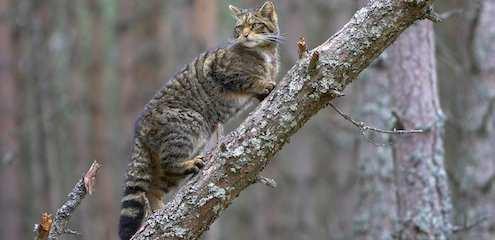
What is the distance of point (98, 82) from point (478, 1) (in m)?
5.98

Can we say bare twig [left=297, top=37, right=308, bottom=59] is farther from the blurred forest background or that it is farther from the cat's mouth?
the blurred forest background

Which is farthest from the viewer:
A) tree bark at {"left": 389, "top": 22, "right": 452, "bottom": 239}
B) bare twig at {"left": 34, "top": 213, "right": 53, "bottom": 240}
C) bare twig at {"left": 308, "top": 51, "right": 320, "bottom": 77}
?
tree bark at {"left": 389, "top": 22, "right": 452, "bottom": 239}

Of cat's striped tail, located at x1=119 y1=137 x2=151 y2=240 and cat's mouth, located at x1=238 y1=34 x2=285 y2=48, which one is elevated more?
cat's mouth, located at x1=238 y1=34 x2=285 y2=48

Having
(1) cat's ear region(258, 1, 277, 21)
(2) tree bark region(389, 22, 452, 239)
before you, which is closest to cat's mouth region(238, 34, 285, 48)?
(1) cat's ear region(258, 1, 277, 21)

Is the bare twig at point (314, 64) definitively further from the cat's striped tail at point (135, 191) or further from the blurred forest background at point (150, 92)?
the blurred forest background at point (150, 92)

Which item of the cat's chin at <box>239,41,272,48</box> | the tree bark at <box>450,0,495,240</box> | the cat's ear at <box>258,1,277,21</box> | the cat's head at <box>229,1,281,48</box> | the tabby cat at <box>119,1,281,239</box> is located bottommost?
the tabby cat at <box>119,1,281,239</box>

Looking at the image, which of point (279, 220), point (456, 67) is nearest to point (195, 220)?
point (456, 67)

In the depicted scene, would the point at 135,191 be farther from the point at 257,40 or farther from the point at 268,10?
the point at 268,10

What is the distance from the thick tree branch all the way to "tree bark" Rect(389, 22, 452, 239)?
2.43 metres

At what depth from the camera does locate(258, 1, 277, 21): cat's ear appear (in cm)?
596

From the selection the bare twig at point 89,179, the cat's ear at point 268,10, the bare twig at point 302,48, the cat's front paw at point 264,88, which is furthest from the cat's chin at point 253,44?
the bare twig at point 89,179

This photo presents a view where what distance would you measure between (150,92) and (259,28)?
424 inches

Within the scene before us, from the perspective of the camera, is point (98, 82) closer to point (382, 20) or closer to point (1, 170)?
point (1, 170)

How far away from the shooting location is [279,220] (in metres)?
17.0
